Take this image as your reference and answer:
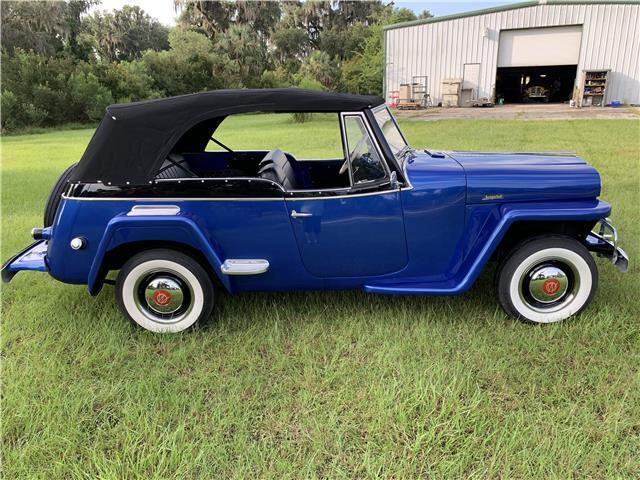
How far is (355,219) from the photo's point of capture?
2912mm

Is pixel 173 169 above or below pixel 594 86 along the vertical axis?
above

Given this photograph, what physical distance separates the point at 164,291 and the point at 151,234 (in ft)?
1.31

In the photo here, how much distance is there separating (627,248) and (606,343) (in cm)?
191

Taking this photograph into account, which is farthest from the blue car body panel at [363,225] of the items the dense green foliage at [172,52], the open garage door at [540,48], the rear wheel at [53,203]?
the open garage door at [540,48]

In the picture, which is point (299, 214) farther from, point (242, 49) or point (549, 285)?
point (242, 49)

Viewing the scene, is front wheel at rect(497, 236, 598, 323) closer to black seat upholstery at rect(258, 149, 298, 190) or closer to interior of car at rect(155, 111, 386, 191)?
interior of car at rect(155, 111, 386, 191)

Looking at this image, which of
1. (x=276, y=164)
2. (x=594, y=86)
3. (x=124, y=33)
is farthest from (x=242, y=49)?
(x=276, y=164)

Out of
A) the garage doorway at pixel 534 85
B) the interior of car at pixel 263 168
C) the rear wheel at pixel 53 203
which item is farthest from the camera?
the garage doorway at pixel 534 85

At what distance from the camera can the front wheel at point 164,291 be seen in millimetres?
2957

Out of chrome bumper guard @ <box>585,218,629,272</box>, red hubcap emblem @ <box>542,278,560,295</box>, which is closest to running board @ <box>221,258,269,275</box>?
red hubcap emblem @ <box>542,278,560,295</box>

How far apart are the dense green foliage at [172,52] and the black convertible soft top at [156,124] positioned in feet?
67.6

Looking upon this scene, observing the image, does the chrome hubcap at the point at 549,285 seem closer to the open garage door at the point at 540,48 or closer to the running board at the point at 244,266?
the running board at the point at 244,266

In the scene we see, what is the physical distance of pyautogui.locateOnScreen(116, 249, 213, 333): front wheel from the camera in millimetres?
2957

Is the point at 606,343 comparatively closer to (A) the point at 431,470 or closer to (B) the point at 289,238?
(A) the point at 431,470
